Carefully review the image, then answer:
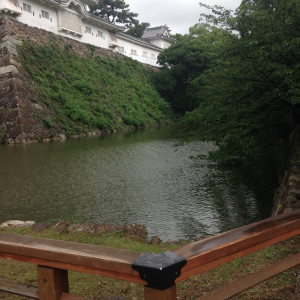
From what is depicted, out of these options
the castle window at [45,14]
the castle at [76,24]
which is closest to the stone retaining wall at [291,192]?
the castle at [76,24]

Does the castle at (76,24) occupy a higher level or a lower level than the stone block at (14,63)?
higher

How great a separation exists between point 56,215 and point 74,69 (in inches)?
958

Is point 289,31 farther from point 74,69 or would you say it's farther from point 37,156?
point 74,69

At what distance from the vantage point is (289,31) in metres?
6.95

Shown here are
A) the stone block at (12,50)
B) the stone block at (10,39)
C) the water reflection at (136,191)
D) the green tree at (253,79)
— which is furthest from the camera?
the stone block at (10,39)

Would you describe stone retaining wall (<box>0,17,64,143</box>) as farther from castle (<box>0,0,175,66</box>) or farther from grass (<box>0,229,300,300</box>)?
grass (<box>0,229,300,300</box>)

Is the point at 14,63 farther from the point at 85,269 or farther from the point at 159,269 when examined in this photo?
the point at 159,269

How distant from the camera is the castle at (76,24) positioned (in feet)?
89.8

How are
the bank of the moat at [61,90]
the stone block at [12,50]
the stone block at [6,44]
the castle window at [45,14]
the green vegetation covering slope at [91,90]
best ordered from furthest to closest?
the castle window at [45,14] < the green vegetation covering slope at [91,90] < the stone block at [6,44] < the stone block at [12,50] < the bank of the moat at [61,90]

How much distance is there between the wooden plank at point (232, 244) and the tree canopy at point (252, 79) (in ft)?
16.1

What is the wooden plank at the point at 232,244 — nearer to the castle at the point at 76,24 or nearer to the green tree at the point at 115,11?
the castle at the point at 76,24

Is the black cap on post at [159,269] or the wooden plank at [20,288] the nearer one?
the black cap on post at [159,269]

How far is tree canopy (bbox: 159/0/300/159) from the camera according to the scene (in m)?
6.94

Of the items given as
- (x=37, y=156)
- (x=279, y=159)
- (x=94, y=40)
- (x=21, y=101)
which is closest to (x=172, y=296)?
(x=279, y=159)
